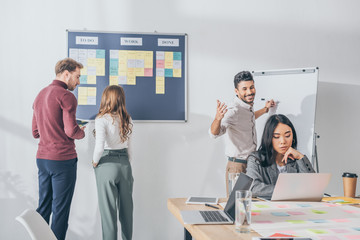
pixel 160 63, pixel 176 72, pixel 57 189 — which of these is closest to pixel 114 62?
pixel 160 63

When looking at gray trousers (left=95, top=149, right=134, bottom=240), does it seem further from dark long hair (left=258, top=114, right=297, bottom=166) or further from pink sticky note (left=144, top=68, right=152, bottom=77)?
dark long hair (left=258, top=114, right=297, bottom=166)

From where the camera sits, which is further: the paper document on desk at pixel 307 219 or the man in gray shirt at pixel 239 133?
the man in gray shirt at pixel 239 133

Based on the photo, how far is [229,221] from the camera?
4.75ft

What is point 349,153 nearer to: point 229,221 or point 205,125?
point 205,125

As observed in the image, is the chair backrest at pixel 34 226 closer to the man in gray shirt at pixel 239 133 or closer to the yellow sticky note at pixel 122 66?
the man in gray shirt at pixel 239 133

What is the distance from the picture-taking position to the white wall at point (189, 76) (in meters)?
3.32

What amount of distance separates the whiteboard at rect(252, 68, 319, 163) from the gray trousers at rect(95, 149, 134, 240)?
1325 millimetres

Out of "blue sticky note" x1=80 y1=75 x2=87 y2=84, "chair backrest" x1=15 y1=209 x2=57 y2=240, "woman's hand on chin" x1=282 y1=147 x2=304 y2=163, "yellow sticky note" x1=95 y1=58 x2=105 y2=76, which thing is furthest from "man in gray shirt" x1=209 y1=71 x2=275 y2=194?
"chair backrest" x1=15 y1=209 x2=57 y2=240

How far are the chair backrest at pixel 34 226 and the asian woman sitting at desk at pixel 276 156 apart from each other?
1.23 meters

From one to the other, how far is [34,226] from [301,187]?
123cm

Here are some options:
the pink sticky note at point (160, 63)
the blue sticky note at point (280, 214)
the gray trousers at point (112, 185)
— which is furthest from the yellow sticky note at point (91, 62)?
the blue sticky note at point (280, 214)

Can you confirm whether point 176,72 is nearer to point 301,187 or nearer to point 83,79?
point 83,79

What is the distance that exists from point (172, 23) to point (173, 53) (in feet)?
0.93

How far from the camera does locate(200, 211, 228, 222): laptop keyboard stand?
1467 millimetres
